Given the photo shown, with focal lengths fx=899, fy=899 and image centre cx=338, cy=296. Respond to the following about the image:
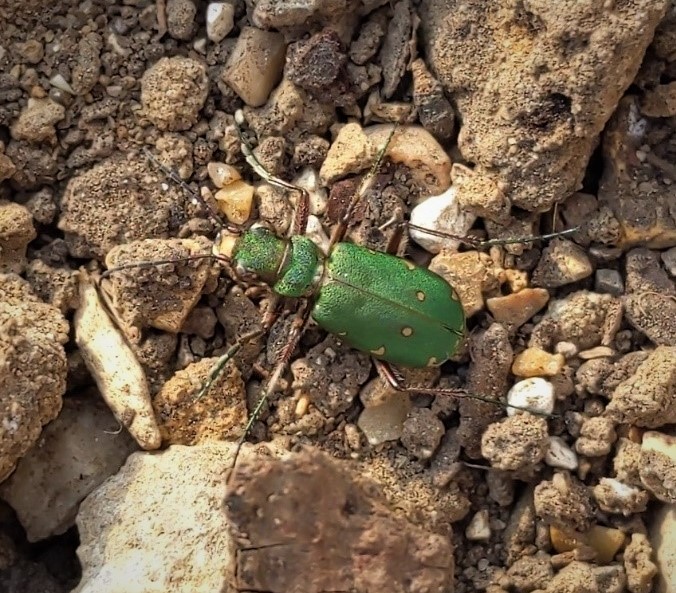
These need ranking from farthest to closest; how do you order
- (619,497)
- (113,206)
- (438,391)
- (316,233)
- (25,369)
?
(316,233) → (113,206) → (438,391) → (619,497) → (25,369)

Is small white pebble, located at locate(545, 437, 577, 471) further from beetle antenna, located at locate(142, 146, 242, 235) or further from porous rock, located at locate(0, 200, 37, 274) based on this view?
porous rock, located at locate(0, 200, 37, 274)

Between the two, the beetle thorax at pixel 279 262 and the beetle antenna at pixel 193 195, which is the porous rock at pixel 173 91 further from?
the beetle thorax at pixel 279 262

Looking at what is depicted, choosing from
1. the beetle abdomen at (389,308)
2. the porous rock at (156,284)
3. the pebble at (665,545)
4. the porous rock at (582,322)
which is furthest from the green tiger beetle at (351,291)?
the pebble at (665,545)

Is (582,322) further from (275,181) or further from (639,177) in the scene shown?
(275,181)

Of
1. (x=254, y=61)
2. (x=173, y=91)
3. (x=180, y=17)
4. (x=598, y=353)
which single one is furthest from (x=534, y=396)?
(x=180, y=17)

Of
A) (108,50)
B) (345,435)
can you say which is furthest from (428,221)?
(108,50)

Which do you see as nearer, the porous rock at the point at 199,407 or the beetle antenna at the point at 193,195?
the porous rock at the point at 199,407
